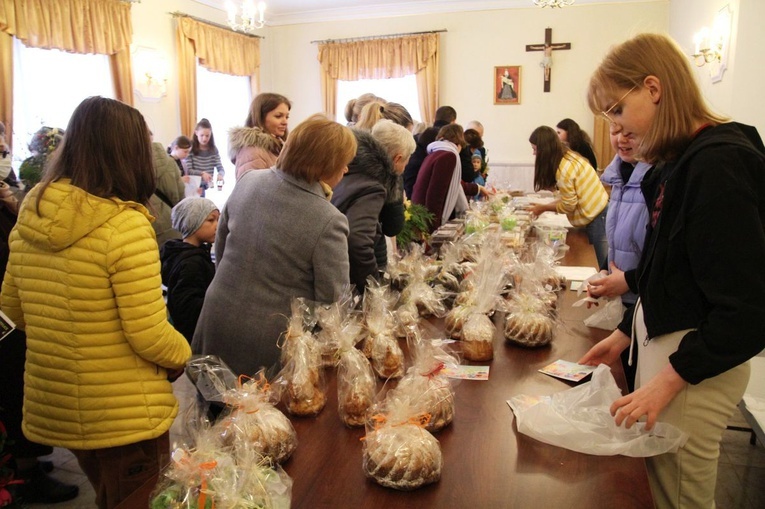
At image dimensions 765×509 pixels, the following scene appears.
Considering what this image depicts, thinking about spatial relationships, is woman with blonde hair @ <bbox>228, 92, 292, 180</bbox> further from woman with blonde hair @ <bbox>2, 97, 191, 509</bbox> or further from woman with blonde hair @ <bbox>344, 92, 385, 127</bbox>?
woman with blonde hair @ <bbox>2, 97, 191, 509</bbox>

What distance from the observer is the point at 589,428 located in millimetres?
1219

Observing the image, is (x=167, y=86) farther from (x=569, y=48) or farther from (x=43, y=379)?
(x=43, y=379)

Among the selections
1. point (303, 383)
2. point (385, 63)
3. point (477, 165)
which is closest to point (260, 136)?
point (303, 383)

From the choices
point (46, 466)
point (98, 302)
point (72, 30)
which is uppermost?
point (72, 30)

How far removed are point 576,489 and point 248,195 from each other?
1.29m

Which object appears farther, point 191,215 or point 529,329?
point 191,215

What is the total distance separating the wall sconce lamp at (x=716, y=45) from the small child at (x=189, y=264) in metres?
4.71

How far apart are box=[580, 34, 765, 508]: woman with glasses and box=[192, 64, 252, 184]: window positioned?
7624 millimetres

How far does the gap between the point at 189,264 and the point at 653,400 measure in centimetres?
177

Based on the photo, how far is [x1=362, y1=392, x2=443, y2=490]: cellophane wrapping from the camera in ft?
3.44

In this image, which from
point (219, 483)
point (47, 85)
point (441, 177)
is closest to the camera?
point (219, 483)

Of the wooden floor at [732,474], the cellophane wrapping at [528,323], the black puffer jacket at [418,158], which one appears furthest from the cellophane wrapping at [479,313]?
the black puffer jacket at [418,158]

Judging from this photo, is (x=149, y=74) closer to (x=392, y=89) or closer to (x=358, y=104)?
(x=392, y=89)

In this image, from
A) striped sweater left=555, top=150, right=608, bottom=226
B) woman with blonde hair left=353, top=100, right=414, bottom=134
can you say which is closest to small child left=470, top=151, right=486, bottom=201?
striped sweater left=555, top=150, right=608, bottom=226
